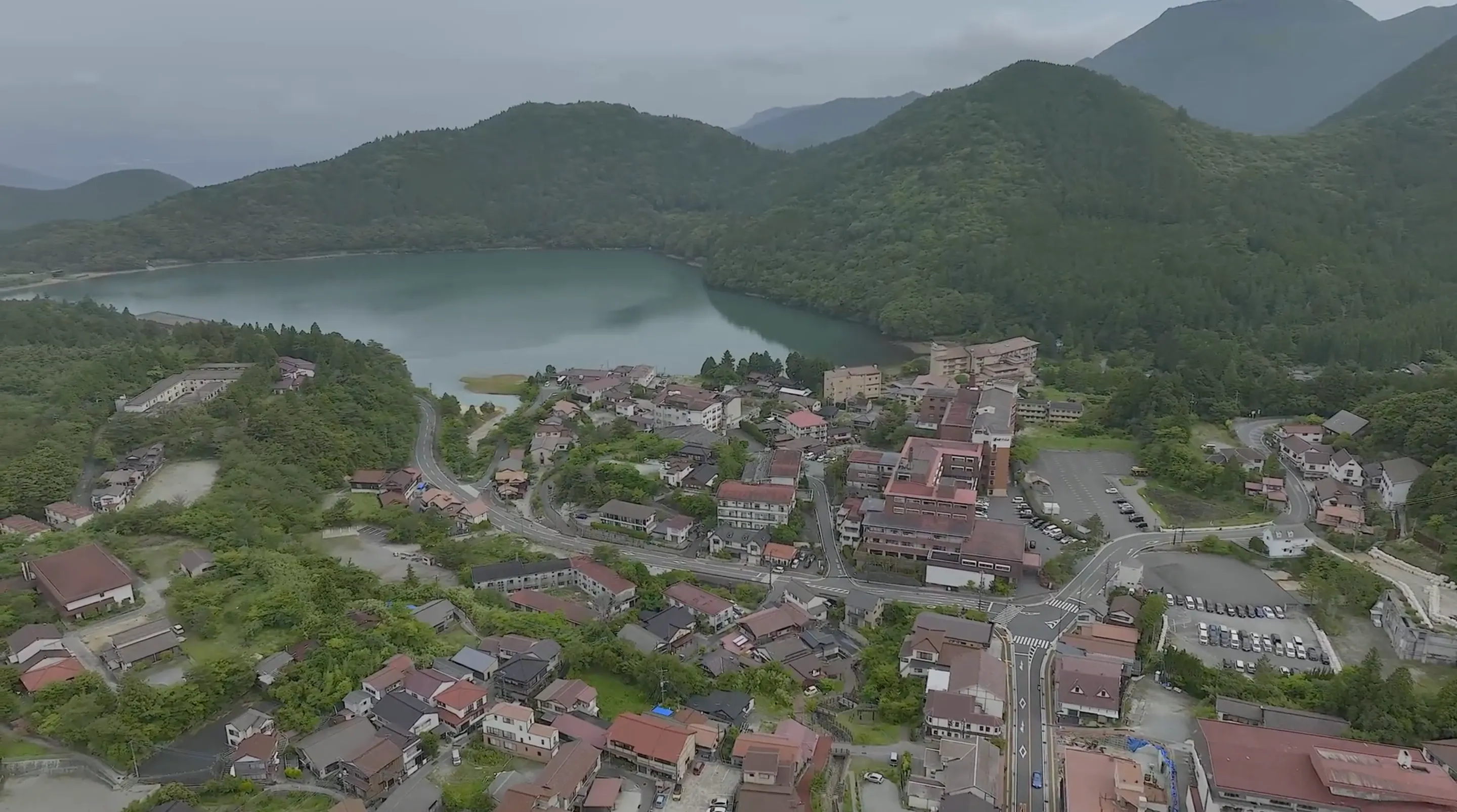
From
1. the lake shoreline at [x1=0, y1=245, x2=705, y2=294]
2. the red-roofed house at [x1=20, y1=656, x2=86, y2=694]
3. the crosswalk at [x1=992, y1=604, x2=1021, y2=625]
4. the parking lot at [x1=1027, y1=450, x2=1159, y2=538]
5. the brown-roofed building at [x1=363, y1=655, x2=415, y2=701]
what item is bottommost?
the crosswalk at [x1=992, y1=604, x2=1021, y2=625]

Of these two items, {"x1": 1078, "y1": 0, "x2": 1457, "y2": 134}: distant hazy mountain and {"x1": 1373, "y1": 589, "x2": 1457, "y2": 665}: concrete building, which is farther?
{"x1": 1078, "y1": 0, "x2": 1457, "y2": 134}: distant hazy mountain

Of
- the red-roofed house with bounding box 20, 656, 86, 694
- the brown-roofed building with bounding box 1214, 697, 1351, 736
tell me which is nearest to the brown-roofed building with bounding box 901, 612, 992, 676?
the brown-roofed building with bounding box 1214, 697, 1351, 736

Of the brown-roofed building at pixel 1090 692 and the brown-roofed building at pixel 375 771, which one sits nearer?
the brown-roofed building at pixel 375 771

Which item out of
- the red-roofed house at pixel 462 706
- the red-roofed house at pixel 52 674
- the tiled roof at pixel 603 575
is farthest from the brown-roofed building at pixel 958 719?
the red-roofed house at pixel 52 674

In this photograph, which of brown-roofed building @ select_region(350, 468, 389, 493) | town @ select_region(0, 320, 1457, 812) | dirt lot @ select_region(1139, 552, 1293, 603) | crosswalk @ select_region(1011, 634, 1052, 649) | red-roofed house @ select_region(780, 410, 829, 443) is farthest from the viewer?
red-roofed house @ select_region(780, 410, 829, 443)

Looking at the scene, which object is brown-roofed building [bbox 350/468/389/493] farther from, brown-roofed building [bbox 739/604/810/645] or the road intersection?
brown-roofed building [bbox 739/604/810/645]

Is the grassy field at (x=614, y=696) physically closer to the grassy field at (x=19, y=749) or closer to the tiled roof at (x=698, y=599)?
the tiled roof at (x=698, y=599)

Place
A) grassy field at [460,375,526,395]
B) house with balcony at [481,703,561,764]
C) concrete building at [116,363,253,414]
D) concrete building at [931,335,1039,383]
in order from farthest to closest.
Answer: grassy field at [460,375,526,395], concrete building at [931,335,1039,383], concrete building at [116,363,253,414], house with balcony at [481,703,561,764]
